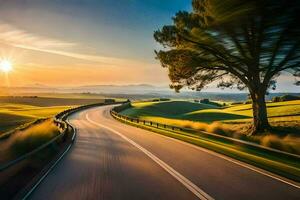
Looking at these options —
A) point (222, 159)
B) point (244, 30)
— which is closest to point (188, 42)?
point (244, 30)

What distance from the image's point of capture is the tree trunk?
29406 mm

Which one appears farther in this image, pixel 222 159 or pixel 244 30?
pixel 244 30

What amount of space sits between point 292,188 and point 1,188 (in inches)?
322

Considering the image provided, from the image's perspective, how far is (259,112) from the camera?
97.7 ft

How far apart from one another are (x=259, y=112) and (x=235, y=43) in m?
6.62

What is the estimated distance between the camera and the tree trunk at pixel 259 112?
96.5 ft

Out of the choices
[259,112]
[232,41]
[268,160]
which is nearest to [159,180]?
[268,160]

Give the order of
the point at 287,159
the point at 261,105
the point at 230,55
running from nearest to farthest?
the point at 287,159 → the point at 230,55 → the point at 261,105

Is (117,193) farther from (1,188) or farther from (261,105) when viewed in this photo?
(261,105)

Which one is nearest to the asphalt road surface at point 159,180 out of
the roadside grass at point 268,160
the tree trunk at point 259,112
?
the roadside grass at point 268,160

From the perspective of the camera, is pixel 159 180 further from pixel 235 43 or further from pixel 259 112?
pixel 259 112

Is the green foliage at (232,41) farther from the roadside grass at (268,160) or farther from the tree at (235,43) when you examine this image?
the roadside grass at (268,160)

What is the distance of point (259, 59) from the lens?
27.4 meters

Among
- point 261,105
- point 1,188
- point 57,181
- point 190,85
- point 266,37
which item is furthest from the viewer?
point 190,85
